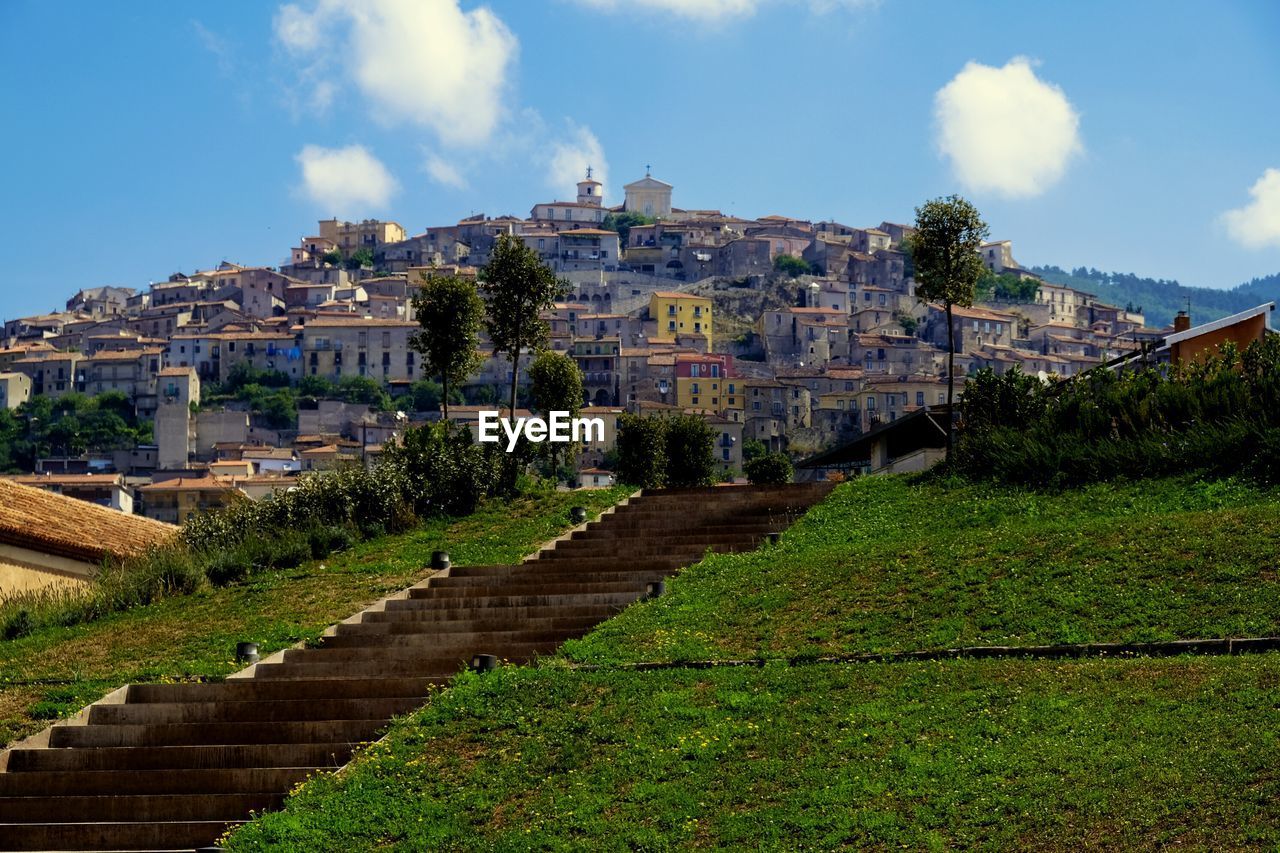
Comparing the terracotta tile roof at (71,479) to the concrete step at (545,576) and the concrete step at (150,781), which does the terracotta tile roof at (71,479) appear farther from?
the concrete step at (150,781)

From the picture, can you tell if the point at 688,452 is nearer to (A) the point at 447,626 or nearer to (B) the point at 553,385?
(B) the point at 553,385

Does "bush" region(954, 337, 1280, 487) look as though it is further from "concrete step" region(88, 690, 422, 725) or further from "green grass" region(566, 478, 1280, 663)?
"concrete step" region(88, 690, 422, 725)

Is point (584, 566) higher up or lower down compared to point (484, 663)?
higher up

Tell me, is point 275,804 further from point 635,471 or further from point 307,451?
point 307,451

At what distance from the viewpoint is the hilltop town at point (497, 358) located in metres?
128

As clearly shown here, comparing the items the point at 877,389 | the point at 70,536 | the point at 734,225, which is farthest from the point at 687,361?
the point at 70,536

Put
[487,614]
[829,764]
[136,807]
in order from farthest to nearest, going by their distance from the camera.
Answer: [487,614], [136,807], [829,764]

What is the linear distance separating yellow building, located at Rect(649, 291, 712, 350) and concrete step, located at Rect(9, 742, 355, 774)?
13072 centimetres

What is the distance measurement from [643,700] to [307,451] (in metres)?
107

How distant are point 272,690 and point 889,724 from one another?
273 inches

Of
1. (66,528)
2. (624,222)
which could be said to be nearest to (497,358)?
(624,222)

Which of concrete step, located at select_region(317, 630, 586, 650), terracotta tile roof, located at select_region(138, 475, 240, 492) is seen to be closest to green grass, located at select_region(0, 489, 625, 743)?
concrete step, located at select_region(317, 630, 586, 650)

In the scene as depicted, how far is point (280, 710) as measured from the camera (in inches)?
704

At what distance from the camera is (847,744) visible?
1452 cm
